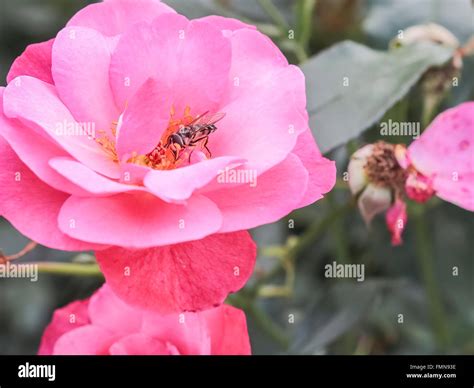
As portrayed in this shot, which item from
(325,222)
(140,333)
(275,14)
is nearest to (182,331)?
(140,333)

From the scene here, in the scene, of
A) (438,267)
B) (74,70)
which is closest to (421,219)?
(438,267)

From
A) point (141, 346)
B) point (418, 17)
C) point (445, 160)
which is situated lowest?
point (141, 346)

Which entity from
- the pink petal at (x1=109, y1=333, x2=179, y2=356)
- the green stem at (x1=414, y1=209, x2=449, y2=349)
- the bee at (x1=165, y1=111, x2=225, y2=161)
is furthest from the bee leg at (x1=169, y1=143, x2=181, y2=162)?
the green stem at (x1=414, y1=209, x2=449, y2=349)

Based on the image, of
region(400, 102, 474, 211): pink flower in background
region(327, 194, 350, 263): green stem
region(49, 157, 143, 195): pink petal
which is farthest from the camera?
A: region(327, 194, 350, 263): green stem

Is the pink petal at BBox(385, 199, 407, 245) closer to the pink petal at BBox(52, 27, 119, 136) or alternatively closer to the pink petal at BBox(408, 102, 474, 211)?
the pink petal at BBox(408, 102, 474, 211)

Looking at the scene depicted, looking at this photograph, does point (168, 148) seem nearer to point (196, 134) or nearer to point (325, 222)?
point (196, 134)
